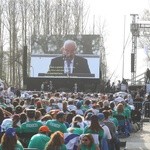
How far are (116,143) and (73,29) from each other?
1860 inches

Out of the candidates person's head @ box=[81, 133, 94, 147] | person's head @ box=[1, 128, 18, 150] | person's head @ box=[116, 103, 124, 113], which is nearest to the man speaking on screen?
person's head @ box=[116, 103, 124, 113]

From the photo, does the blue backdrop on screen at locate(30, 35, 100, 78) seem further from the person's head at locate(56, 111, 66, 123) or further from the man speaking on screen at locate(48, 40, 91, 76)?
the person's head at locate(56, 111, 66, 123)

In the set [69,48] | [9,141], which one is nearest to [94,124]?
[9,141]

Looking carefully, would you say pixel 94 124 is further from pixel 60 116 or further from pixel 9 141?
pixel 9 141

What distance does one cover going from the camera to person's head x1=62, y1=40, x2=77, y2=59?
149 ft

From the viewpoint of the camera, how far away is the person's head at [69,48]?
45.5 metres

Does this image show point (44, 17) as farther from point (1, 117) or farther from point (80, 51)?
point (1, 117)

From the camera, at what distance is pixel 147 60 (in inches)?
2697

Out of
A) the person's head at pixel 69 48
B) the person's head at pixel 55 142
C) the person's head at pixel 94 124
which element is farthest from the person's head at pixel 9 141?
the person's head at pixel 69 48

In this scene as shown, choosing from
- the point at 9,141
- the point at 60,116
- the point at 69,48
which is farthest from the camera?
the point at 69,48

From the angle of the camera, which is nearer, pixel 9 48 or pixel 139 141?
pixel 139 141

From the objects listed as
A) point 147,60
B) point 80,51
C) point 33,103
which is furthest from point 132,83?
point 33,103

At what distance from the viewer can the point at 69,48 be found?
46062 millimetres

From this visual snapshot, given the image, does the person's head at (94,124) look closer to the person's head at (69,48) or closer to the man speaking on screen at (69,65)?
the man speaking on screen at (69,65)
